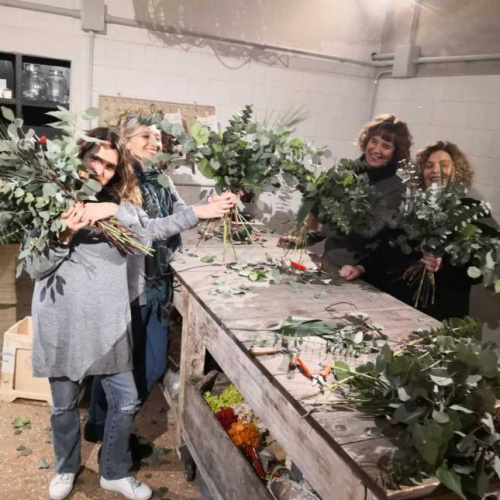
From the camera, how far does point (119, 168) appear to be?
2.02 meters

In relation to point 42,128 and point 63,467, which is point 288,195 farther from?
point 63,467

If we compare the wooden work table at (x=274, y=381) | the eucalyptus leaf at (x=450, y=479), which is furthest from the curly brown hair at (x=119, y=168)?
the eucalyptus leaf at (x=450, y=479)

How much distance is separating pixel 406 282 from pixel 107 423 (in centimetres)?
179

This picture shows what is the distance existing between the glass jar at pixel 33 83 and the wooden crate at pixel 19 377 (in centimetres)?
223

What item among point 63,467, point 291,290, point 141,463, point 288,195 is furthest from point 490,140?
point 63,467

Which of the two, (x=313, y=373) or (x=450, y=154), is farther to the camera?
(x=450, y=154)

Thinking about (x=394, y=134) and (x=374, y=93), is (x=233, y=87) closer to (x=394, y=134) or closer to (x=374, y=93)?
(x=374, y=93)

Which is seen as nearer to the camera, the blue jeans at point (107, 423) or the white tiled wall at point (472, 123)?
the blue jeans at point (107, 423)

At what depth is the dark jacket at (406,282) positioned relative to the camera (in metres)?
2.74

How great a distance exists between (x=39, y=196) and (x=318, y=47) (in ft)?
12.9

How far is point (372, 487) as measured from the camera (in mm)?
1055

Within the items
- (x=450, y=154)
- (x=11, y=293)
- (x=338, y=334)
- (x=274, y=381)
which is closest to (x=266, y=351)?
(x=274, y=381)

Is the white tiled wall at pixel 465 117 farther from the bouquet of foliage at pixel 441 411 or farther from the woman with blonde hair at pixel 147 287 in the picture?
the bouquet of foliage at pixel 441 411

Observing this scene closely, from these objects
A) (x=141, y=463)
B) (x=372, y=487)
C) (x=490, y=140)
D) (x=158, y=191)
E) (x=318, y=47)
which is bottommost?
(x=141, y=463)
